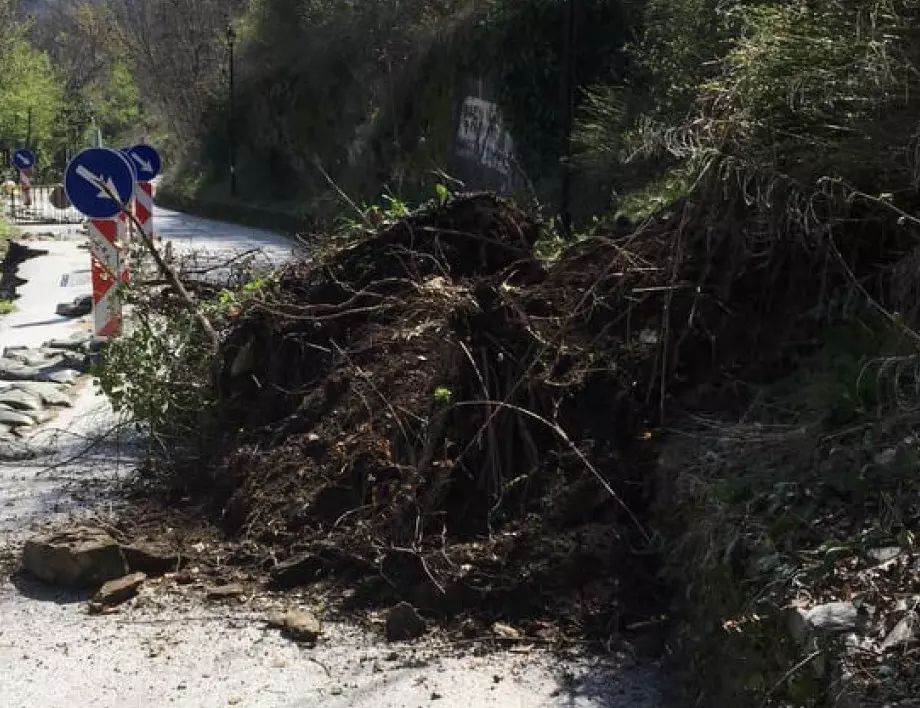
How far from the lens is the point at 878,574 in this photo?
11.0 feet

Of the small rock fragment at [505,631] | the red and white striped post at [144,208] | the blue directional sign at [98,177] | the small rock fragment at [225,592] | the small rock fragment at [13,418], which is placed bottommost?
the small rock fragment at [13,418]

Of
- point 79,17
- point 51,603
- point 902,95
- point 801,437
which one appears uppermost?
point 79,17

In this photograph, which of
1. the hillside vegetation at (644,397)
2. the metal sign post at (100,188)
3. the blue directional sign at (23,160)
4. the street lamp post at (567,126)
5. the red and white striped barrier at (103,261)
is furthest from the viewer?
the blue directional sign at (23,160)

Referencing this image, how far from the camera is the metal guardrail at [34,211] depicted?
37.2m

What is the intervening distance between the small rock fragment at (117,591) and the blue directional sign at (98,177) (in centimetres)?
491

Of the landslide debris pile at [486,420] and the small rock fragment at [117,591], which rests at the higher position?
the landslide debris pile at [486,420]

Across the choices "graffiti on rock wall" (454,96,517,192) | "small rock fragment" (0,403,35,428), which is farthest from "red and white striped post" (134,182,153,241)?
"graffiti on rock wall" (454,96,517,192)

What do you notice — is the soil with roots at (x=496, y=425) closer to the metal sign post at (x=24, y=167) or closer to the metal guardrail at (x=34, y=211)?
the metal guardrail at (x=34, y=211)

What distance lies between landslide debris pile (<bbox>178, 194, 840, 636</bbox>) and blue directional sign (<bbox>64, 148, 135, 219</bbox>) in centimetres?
355

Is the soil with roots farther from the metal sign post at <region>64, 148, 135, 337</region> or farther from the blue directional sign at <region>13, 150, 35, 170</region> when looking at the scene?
the blue directional sign at <region>13, 150, 35, 170</region>

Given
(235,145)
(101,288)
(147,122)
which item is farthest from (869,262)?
(147,122)

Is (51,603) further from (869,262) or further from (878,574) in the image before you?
(869,262)

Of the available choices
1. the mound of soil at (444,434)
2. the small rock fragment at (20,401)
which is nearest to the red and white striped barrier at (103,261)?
the small rock fragment at (20,401)

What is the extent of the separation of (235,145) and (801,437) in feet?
124
